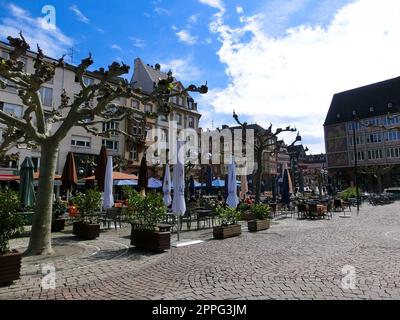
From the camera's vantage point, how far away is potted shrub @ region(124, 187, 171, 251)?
905 cm

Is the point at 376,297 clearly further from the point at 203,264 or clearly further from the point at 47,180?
the point at 47,180

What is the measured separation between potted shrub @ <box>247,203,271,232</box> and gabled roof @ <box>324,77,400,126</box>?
5962cm

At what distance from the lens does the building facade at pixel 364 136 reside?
59.2 meters

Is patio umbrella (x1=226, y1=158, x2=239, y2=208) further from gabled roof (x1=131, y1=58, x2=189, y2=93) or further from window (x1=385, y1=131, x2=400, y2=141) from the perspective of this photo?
window (x1=385, y1=131, x2=400, y2=141)

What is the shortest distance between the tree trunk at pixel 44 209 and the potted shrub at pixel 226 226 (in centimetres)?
585

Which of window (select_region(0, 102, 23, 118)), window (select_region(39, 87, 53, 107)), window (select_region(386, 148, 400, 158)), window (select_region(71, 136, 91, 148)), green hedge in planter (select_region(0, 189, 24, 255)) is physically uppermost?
window (select_region(39, 87, 53, 107))

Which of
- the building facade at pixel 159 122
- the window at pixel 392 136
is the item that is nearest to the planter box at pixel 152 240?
the building facade at pixel 159 122

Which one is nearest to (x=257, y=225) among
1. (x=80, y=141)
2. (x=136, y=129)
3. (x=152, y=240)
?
(x=152, y=240)

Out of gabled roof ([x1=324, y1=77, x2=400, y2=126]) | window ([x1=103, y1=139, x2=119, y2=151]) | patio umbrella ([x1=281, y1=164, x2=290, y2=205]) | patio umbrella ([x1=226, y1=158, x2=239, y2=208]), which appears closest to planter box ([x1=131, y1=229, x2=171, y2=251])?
patio umbrella ([x1=226, y1=158, x2=239, y2=208])

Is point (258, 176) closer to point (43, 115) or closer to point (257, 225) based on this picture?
point (257, 225)

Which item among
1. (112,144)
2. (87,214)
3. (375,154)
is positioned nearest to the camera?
(87,214)

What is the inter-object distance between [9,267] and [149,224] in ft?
14.1

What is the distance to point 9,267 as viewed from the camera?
19.2ft
